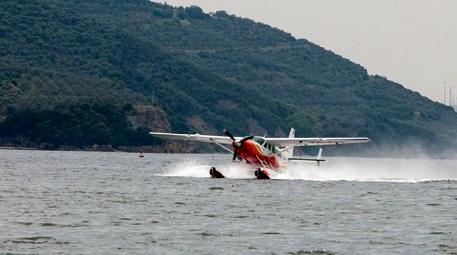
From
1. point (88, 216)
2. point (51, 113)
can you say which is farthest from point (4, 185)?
point (51, 113)

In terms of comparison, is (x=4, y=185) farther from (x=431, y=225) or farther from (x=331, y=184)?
(x=431, y=225)

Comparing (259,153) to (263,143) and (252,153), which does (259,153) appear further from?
(263,143)

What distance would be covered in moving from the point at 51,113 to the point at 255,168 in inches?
4601

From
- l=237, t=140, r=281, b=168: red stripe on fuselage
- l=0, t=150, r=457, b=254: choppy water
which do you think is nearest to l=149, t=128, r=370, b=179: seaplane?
l=237, t=140, r=281, b=168: red stripe on fuselage

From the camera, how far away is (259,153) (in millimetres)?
66062

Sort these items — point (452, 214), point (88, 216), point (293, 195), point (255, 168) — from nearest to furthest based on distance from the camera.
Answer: point (88, 216)
point (452, 214)
point (293, 195)
point (255, 168)

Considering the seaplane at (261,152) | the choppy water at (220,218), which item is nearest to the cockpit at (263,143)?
the seaplane at (261,152)

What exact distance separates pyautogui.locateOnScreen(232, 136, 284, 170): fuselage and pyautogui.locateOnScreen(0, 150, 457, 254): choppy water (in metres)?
1.34

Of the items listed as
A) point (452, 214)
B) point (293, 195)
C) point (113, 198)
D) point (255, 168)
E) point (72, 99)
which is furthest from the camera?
point (72, 99)

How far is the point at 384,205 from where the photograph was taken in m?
51.8

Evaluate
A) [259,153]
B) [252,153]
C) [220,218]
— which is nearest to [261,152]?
[259,153]

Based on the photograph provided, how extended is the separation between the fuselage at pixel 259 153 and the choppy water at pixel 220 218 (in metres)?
1.34

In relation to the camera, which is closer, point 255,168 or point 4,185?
point 4,185

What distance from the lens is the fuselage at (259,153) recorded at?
2574 inches
